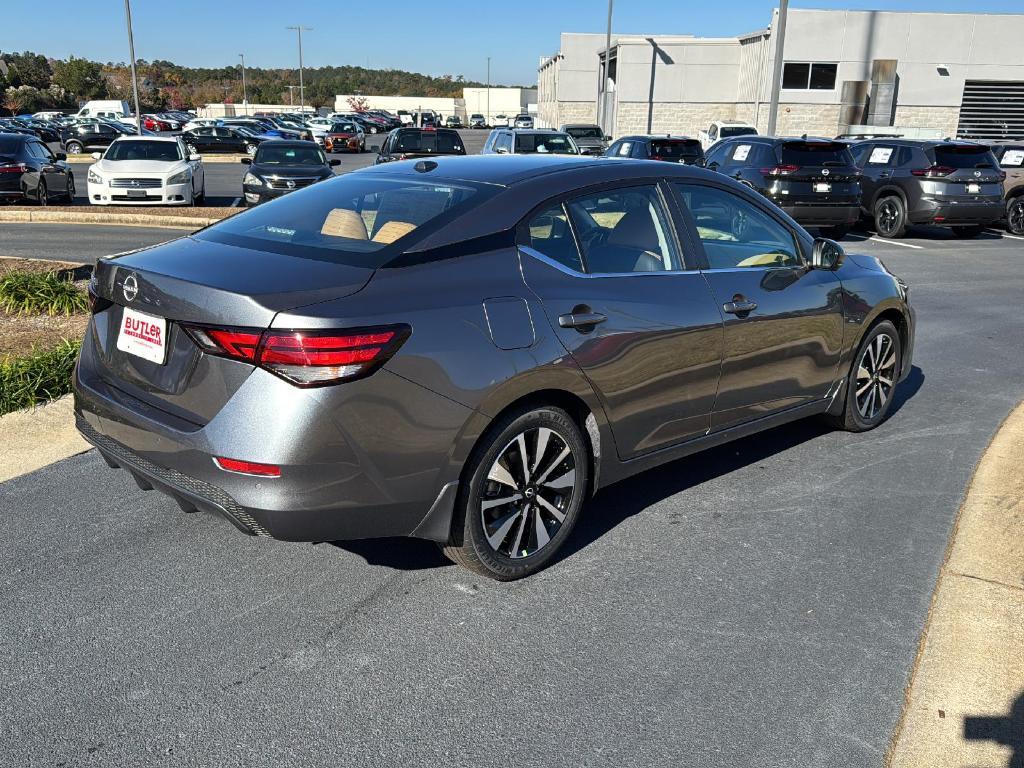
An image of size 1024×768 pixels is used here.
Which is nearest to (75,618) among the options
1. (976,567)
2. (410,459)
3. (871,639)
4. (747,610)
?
(410,459)

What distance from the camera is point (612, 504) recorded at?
475cm

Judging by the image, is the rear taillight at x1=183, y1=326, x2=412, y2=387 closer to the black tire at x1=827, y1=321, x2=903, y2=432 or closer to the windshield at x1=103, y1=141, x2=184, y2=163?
the black tire at x1=827, y1=321, x2=903, y2=432

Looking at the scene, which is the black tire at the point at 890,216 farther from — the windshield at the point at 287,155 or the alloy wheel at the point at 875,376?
the alloy wheel at the point at 875,376

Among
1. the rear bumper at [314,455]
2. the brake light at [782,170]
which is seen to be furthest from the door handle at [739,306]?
the brake light at [782,170]

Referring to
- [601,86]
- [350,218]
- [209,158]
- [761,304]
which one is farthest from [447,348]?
[601,86]

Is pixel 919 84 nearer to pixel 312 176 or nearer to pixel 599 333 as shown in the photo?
pixel 312 176

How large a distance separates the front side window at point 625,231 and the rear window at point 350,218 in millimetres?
483

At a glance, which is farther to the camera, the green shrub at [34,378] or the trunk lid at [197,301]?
the green shrub at [34,378]

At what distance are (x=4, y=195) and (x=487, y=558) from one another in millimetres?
19078

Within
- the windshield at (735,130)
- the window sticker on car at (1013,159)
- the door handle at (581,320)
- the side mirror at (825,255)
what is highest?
the windshield at (735,130)

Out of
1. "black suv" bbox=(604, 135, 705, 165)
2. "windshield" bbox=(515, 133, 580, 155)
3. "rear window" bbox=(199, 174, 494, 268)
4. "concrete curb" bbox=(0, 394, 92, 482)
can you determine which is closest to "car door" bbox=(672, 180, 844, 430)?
"rear window" bbox=(199, 174, 494, 268)

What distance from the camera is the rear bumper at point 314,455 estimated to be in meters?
3.13

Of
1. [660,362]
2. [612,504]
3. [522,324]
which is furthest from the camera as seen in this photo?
[612,504]

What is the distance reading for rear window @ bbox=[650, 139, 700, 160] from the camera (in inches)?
770
